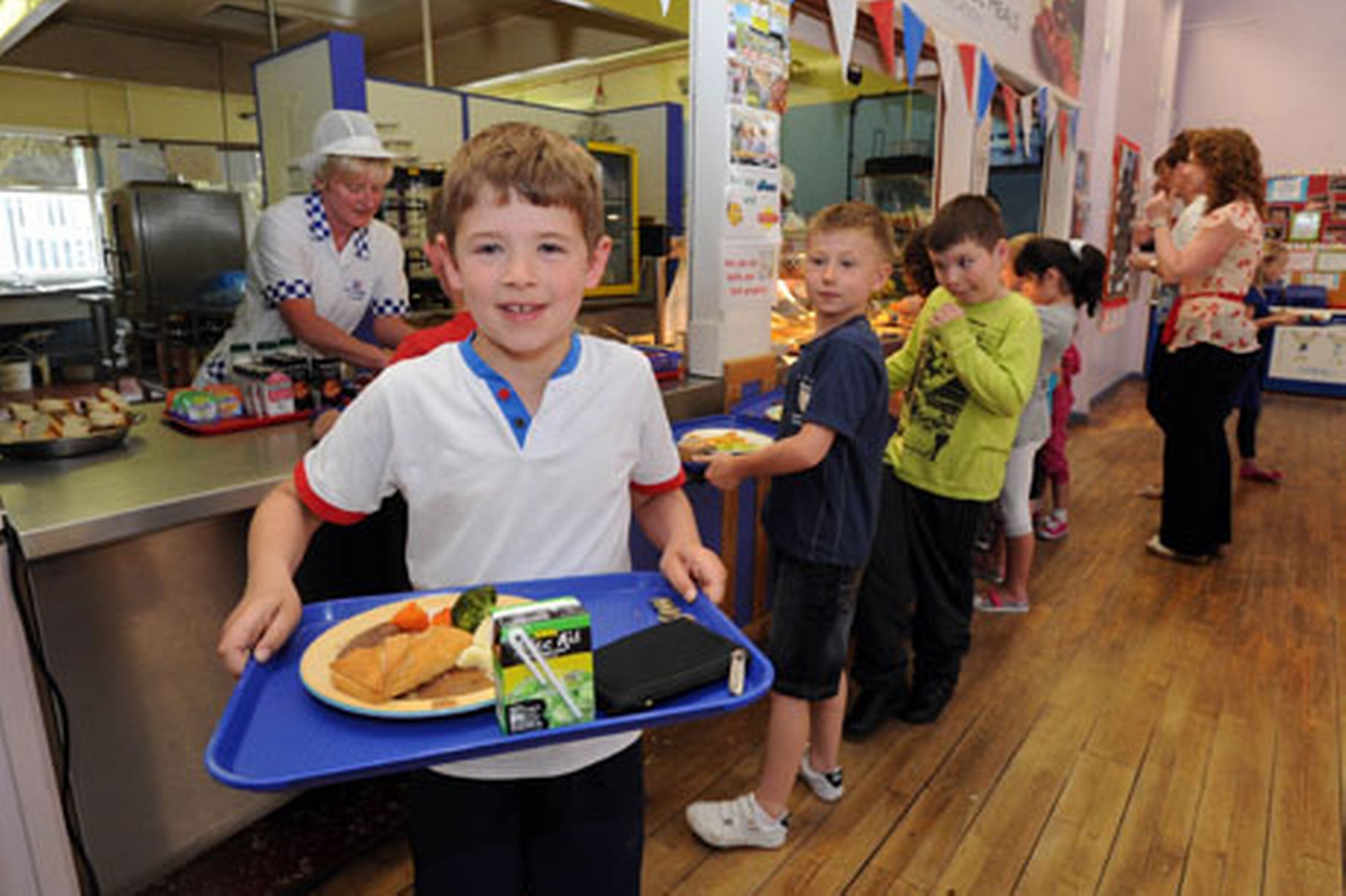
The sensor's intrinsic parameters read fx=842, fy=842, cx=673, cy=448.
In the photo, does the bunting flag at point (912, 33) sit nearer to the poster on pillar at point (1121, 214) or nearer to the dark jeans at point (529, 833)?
the dark jeans at point (529, 833)

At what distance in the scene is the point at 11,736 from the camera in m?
1.33

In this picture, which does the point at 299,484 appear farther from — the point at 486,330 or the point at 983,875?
the point at 983,875

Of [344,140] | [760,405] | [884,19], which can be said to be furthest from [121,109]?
[760,405]

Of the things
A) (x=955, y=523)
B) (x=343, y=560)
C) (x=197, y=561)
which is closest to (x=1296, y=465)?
(x=955, y=523)

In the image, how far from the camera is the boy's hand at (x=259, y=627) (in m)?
0.95

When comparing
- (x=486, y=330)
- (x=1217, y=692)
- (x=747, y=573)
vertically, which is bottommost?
(x=1217, y=692)

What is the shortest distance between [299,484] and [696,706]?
62 cm

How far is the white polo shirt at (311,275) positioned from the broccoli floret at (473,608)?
6.51ft

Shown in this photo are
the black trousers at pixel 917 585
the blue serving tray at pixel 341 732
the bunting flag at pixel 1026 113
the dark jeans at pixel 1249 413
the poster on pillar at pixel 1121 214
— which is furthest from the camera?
the poster on pillar at pixel 1121 214

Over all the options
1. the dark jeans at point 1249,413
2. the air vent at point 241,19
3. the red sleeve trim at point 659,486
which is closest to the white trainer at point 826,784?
the red sleeve trim at point 659,486

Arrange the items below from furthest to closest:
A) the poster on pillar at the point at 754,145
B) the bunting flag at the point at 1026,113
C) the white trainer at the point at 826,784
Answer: the bunting flag at the point at 1026,113
the poster on pillar at the point at 754,145
the white trainer at the point at 826,784

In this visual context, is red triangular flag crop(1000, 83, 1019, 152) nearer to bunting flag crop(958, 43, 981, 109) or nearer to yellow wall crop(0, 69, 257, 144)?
bunting flag crop(958, 43, 981, 109)

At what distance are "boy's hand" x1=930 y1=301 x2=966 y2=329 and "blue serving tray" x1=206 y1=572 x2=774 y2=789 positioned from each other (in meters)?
1.48

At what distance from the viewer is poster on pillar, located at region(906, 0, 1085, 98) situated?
3980 millimetres
